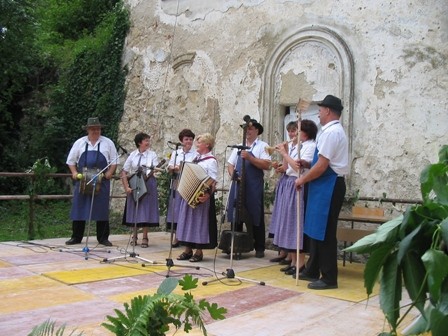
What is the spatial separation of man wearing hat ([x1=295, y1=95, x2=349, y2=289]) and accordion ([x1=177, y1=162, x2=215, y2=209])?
45.6 inches

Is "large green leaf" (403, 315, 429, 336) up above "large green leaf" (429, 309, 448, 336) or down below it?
below

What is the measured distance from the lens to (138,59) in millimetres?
8797

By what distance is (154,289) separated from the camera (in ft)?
13.7

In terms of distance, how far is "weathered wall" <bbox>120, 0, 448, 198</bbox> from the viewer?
5855mm

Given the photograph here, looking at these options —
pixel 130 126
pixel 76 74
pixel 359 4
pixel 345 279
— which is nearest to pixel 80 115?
pixel 76 74

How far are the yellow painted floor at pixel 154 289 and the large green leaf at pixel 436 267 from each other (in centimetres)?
194

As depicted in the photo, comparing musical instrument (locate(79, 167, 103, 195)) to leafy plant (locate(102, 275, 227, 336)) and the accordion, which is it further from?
leafy plant (locate(102, 275, 227, 336))

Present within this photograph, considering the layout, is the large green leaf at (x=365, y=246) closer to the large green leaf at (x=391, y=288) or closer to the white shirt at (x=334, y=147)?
the large green leaf at (x=391, y=288)

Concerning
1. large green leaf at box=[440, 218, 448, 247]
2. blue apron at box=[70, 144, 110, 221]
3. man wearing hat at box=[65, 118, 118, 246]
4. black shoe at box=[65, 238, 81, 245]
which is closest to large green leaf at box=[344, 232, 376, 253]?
large green leaf at box=[440, 218, 448, 247]

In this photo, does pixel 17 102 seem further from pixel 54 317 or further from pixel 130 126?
pixel 54 317

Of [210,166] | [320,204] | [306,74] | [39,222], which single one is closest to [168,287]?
[320,204]

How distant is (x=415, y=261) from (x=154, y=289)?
11.6ft

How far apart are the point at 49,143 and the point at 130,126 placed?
285cm

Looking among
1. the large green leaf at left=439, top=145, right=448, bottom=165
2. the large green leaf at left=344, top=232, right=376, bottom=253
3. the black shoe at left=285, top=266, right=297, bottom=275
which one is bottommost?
the black shoe at left=285, top=266, right=297, bottom=275
